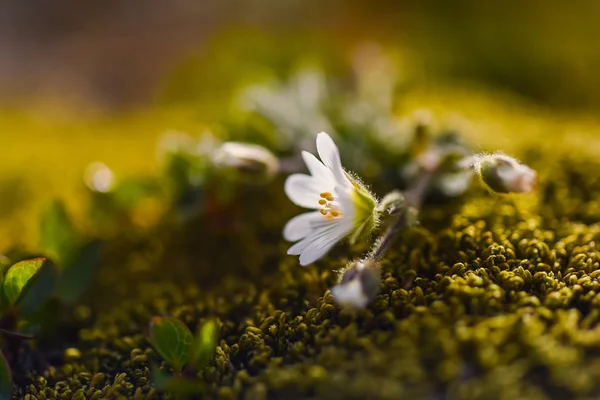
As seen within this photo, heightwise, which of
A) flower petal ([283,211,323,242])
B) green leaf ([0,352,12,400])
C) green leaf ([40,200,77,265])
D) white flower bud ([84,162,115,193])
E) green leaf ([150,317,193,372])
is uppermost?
flower petal ([283,211,323,242])

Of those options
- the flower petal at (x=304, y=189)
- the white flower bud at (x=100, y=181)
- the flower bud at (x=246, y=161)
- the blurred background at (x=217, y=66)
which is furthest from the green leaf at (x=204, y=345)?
the blurred background at (x=217, y=66)

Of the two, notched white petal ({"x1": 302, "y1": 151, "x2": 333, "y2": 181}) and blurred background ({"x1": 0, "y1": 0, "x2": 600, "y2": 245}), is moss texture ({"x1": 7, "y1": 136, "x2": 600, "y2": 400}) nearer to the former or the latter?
notched white petal ({"x1": 302, "y1": 151, "x2": 333, "y2": 181})

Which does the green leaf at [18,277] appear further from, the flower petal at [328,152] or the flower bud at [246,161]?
the flower petal at [328,152]

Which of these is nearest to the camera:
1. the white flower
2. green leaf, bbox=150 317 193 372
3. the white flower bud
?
green leaf, bbox=150 317 193 372

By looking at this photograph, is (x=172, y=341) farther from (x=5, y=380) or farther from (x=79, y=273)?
(x=79, y=273)

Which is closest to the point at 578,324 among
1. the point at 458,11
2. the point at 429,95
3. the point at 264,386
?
→ the point at 264,386

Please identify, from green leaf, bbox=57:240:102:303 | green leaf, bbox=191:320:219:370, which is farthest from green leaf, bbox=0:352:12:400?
green leaf, bbox=191:320:219:370

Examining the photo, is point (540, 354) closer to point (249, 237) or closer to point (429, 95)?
point (249, 237)

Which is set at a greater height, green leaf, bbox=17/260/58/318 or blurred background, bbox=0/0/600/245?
blurred background, bbox=0/0/600/245
